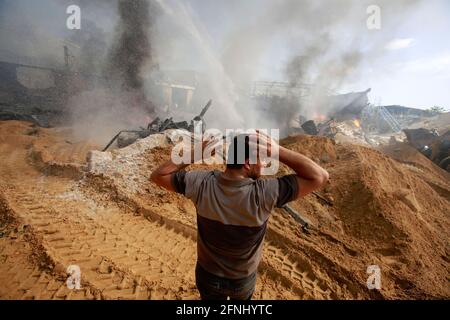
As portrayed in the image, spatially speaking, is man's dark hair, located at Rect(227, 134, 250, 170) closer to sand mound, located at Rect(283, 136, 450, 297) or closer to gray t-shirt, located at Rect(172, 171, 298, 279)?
gray t-shirt, located at Rect(172, 171, 298, 279)

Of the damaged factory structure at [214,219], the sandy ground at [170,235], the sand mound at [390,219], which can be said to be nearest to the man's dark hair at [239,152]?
the damaged factory structure at [214,219]

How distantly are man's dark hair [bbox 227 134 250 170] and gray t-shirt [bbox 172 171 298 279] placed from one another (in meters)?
0.12

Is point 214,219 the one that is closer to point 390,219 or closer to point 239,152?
point 239,152

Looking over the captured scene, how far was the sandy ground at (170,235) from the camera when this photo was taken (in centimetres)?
366

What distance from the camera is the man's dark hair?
166 centimetres

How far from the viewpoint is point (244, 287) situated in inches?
78.7

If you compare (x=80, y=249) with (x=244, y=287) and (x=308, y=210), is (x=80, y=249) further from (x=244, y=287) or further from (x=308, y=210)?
(x=308, y=210)

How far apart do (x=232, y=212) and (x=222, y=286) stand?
66cm

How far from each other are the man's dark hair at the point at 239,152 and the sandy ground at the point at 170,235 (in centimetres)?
259

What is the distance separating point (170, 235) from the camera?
491 centimetres

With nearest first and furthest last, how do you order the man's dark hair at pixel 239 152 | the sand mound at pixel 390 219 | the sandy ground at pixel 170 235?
the man's dark hair at pixel 239 152
the sandy ground at pixel 170 235
the sand mound at pixel 390 219

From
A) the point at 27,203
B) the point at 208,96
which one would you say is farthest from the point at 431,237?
the point at 208,96

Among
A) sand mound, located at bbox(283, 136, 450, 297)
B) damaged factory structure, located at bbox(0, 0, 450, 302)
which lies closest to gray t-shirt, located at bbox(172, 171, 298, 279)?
damaged factory structure, located at bbox(0, 0, 450, 302)

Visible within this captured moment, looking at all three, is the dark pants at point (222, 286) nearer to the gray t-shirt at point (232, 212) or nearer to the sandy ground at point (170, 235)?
the gray t-shirt at point (232, 212)
